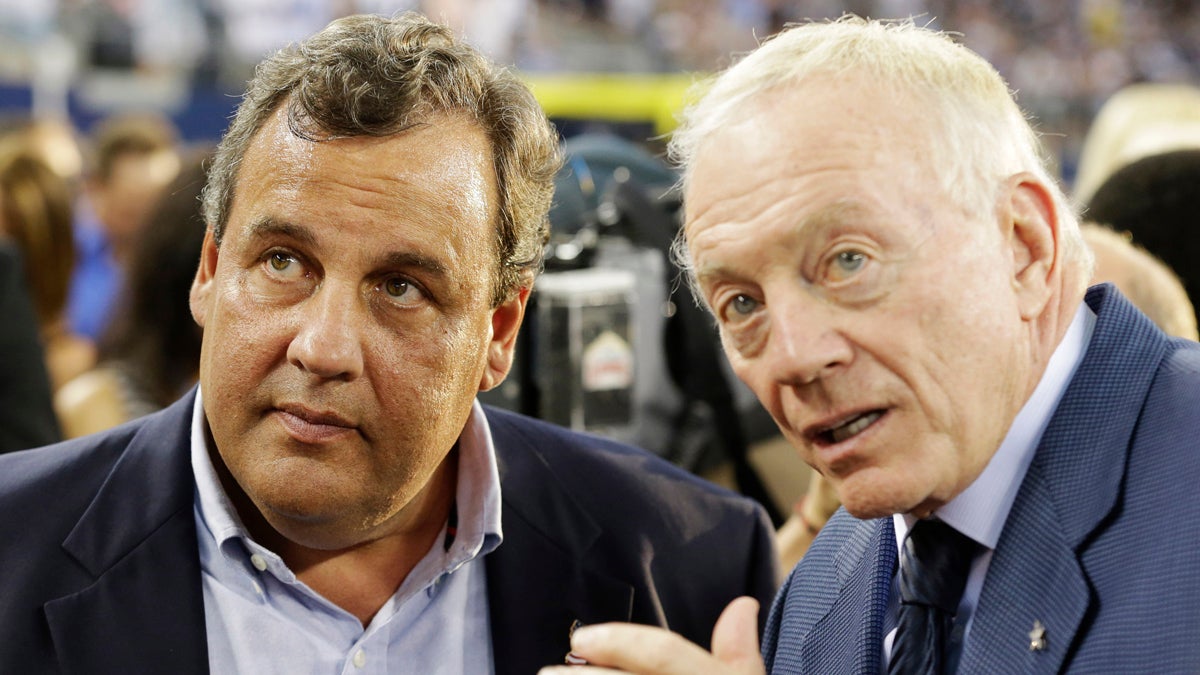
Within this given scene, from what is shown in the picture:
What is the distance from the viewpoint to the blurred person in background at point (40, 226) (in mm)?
4387

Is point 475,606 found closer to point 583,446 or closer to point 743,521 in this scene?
point 583,446

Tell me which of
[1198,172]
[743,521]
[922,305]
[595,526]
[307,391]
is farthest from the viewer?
[1198,172]

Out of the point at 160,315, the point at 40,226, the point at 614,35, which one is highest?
the point at 160,315

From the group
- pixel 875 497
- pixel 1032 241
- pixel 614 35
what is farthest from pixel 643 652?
pixel 614 35

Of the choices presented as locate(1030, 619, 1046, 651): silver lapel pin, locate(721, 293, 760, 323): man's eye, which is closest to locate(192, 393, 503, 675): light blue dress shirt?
locate(721, 293, 760, 323): man's eye

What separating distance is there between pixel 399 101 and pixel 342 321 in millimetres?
314

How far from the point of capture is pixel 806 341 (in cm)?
147

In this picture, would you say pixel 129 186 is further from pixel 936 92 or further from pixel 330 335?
pixel 936 92

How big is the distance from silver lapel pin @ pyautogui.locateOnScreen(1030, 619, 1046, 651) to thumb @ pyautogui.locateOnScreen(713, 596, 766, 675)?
12.2 inches

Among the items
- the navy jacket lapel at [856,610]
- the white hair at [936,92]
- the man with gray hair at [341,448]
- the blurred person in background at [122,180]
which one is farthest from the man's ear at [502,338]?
the blurred person in background at [122,180]

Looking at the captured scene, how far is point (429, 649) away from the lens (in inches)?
73.9

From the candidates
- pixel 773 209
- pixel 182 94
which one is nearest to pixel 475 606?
pixel 773 209

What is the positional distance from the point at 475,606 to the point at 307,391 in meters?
0.47

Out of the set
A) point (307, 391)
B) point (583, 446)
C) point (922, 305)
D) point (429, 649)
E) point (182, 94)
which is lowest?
point (182, 94)
